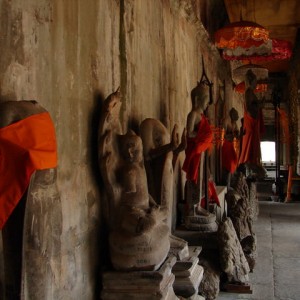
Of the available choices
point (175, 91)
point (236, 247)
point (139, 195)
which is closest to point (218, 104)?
point (175, 91)

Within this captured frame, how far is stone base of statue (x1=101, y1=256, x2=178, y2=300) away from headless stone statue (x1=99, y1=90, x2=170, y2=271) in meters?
0.07

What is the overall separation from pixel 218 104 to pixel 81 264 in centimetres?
1029

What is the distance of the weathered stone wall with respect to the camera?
3158 mm

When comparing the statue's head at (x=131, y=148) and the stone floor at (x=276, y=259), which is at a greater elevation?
the statue's head at (x=131, y=148)

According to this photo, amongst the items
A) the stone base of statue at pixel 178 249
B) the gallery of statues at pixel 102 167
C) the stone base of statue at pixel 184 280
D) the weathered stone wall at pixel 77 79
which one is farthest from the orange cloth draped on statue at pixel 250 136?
the stone base of statue at pixel 184 280

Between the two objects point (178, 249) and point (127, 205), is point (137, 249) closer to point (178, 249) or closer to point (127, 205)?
point (127, 205)

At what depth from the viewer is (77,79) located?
4.06 meters

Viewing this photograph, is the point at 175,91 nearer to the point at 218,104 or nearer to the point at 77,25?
the point at 77,25

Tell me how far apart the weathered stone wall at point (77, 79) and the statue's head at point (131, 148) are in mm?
323

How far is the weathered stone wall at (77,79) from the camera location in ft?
10.4

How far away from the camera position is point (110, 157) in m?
4.45

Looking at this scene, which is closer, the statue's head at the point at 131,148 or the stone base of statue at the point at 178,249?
the statue's head at the point at 131,148

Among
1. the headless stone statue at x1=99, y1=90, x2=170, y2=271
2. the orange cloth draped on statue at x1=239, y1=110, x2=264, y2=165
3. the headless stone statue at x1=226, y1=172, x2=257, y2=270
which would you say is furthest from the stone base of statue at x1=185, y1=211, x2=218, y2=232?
the orange cloth draped on statue at x1=239, y1=110, x2=264, y2=165

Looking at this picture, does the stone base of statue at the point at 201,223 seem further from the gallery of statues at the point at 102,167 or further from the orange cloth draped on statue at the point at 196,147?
the orange cloth draped on statue at the point at 196,147
